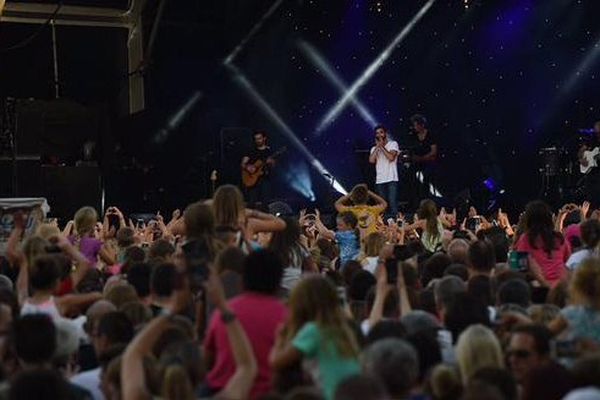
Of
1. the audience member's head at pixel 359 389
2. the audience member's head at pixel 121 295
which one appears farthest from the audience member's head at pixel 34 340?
the audience member's head at pixel 359 389

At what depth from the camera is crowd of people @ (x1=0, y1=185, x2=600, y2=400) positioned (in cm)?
427

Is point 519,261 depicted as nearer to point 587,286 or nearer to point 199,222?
point 587,286

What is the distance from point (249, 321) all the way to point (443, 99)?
14675mm

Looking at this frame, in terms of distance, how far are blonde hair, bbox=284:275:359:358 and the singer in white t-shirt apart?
1165cm

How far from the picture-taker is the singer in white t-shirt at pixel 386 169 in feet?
54.2

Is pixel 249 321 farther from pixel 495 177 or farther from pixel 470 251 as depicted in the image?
pixel 495 177

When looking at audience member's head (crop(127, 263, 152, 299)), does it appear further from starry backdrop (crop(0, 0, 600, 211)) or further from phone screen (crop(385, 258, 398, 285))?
starry backdrop (crop(0, 0, 600, 211))

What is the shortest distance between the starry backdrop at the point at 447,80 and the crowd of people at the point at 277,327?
11.1m

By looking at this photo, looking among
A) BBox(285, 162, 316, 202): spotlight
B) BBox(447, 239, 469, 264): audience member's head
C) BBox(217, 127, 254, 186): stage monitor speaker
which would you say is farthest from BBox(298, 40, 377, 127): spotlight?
BBox(447, 239, 469, 264): audience member's head

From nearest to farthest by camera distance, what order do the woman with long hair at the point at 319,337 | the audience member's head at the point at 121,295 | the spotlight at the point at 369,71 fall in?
the woman with long hair at the point at 319,337 < the audience member's head at the point at 121,295 < the spotlight at the point at 369,71

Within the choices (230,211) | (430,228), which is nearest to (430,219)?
(430,228)

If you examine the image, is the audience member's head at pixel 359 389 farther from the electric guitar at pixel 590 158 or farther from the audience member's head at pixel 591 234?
the electric guitar at pixel 590 158

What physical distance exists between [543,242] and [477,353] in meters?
3.83

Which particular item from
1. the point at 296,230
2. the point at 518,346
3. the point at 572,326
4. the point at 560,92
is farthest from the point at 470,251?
the point at 560,92
